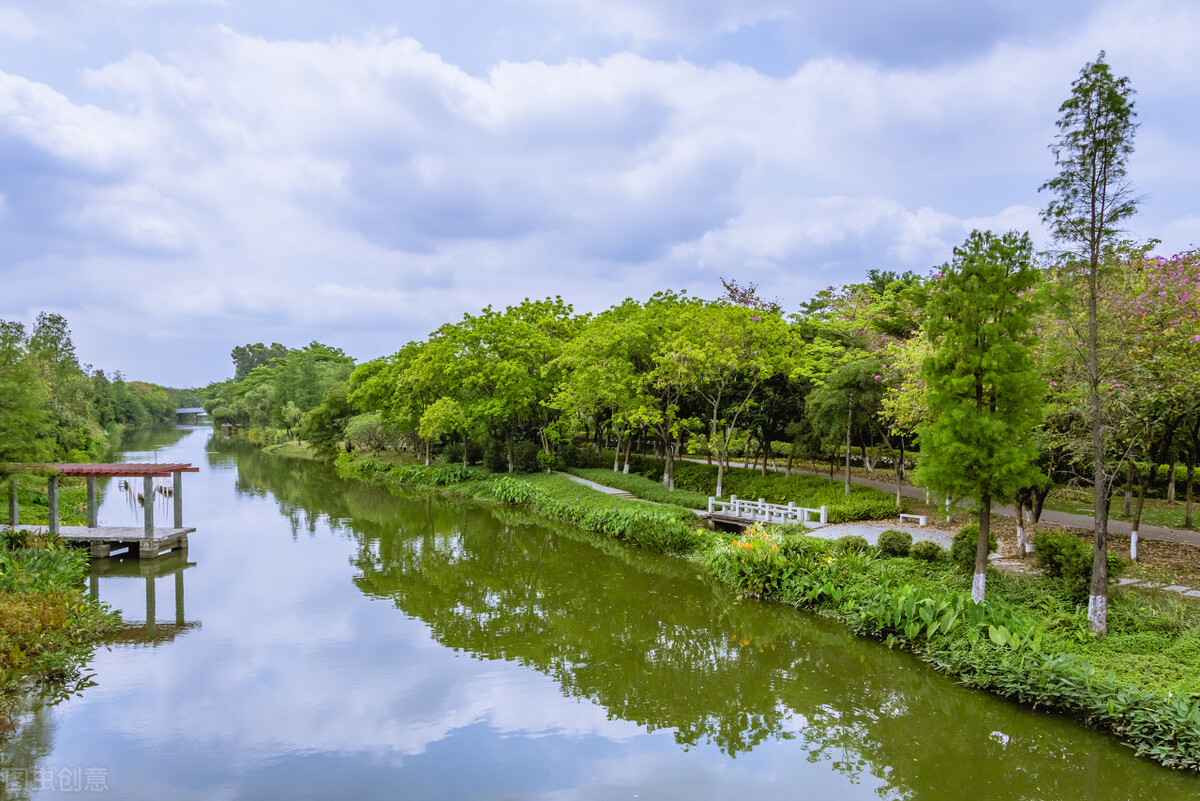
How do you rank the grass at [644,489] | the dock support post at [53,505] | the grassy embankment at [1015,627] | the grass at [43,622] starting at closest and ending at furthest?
the grassy embankment at [1015,627] → the grass at [43,622] → the dock support post at [53,505] → the grass at [644,489]

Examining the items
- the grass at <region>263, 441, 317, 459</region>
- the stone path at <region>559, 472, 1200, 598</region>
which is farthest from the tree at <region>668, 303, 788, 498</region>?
the grass at <region>263, 441, 317, 459</region>

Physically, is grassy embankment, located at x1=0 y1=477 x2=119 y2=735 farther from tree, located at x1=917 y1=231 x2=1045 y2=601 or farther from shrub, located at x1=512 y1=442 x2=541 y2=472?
shrub, located at x1=512 y1=442 x2=541 y2=472

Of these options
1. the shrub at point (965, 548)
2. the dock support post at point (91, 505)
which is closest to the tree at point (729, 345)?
the shrub at point (965, 548)

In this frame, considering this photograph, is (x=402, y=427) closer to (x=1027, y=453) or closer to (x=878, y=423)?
(x=878, y=423)

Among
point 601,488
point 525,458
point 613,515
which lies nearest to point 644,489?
point 601,488

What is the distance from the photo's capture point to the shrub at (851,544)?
48.0 feet

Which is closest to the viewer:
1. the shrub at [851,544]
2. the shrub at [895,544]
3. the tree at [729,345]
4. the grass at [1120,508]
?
the shrub at [895,544]

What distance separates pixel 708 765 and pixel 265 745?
5447 mm

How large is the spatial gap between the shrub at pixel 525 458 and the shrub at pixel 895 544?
1887 cm

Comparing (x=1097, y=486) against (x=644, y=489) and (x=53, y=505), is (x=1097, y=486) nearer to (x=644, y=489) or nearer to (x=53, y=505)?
(x=644, y=489)

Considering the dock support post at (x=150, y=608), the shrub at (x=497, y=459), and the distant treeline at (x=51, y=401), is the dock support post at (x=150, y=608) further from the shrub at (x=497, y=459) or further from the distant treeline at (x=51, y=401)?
the shrub at (x=497, y=459)

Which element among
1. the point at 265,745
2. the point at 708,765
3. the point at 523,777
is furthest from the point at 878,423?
the point at 265,745

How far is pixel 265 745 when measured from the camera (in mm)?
8148

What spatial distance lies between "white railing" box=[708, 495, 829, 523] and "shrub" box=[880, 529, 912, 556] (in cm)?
392
